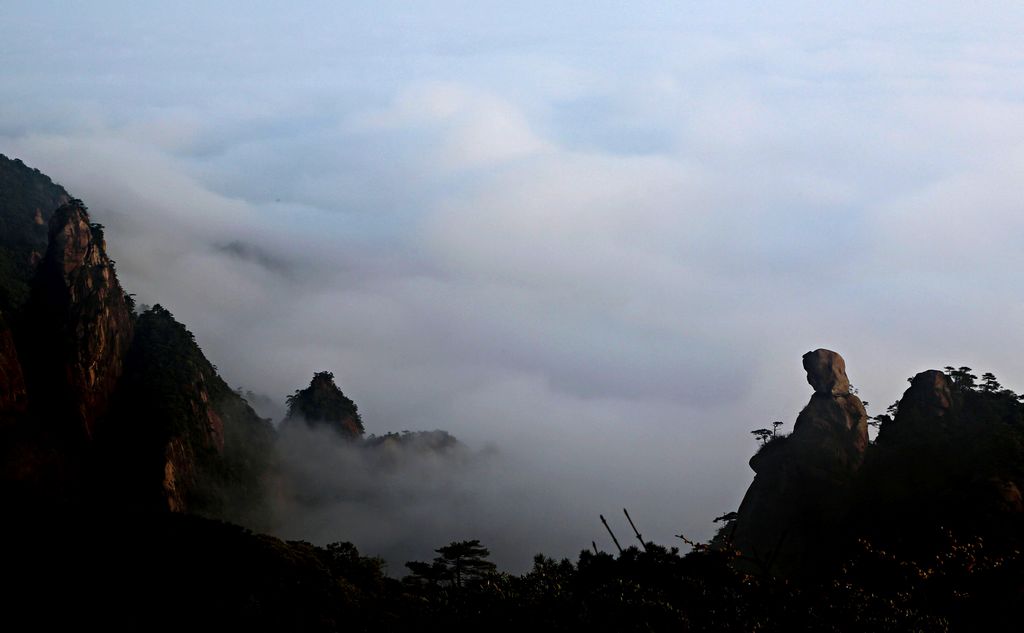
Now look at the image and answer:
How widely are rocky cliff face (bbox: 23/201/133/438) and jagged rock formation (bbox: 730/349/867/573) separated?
10131 cm

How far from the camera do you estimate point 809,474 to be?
371ft

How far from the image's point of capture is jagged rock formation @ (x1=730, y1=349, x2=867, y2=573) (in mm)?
106750

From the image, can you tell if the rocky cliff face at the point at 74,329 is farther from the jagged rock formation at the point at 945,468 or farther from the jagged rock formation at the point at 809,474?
the jagged rock formation at the point at 945,468

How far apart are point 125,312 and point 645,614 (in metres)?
142

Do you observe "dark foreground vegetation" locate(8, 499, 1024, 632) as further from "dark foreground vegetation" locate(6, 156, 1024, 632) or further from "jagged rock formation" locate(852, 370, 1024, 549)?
"jagged rock formation" locate(852, 370, 1024, 549)

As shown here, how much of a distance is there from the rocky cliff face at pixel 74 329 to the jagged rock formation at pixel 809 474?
101 m

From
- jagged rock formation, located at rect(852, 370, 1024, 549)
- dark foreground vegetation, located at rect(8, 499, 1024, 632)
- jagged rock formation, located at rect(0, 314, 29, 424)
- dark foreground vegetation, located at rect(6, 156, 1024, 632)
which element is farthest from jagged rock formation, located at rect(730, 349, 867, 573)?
jagged rock formation, located at rect(0, 314, 29, 424)

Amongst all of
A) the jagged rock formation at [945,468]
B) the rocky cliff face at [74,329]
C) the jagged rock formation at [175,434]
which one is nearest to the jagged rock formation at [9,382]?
the rocky cliff face at [74,329]

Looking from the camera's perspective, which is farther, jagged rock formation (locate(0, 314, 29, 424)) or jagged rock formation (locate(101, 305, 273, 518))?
jagged rock formation (locate(101, 305, 273, 518))

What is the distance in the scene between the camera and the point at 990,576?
73.1 m

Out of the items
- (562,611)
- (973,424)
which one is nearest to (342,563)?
(562,611)

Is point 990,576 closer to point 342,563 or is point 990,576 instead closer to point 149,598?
point 342,563

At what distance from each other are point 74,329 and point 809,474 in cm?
11264

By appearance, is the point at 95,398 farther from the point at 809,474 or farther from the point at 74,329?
the point at 809,474
